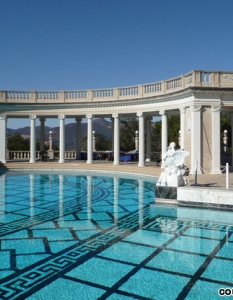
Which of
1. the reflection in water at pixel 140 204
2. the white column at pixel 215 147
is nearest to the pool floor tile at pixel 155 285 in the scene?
the reflection in water at pixel 140 204

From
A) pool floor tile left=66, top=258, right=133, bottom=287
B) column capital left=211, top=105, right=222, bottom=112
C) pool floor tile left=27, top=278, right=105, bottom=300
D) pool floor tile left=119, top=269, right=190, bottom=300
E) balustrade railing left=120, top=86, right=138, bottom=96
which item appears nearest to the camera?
pool floor tile left=27, top=278, right=105, bottom=300

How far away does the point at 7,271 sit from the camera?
23.3 feet

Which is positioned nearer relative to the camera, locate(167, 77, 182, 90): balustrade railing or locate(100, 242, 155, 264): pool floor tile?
locate(100, 242, 155, 264): pool floor tile

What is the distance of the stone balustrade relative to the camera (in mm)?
24094

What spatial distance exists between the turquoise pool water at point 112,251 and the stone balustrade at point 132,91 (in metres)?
13.4

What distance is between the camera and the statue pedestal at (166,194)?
14997 millimetres

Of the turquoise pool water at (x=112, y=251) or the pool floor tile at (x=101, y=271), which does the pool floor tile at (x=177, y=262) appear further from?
the pool floor tile at (x=101, y=271)

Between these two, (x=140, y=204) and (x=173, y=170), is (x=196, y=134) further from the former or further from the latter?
(x=140, y=204)

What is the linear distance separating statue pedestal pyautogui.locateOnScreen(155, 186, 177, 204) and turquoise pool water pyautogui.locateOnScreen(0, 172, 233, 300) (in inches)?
21.8

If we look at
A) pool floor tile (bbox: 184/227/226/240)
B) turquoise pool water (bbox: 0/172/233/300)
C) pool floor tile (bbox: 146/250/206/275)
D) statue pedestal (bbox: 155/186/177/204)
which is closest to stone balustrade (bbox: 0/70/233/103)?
statue pedestal (bbox: 155/186/177/204)

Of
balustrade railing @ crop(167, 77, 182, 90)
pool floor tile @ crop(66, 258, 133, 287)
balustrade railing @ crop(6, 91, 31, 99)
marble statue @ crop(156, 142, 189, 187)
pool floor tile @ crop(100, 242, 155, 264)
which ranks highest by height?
balustrade railing @ crop(6, 91, 31, 99)

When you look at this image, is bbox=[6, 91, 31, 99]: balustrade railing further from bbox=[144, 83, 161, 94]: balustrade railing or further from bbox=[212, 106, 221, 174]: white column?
bbox=[212, 106, 221, 174]: white column

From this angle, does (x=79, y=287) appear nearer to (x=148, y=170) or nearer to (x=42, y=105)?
(x=148, y=170)

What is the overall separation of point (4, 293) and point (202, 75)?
2201 centimetres
